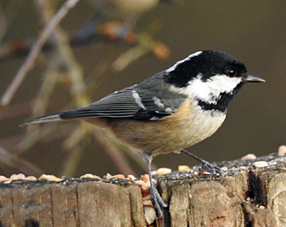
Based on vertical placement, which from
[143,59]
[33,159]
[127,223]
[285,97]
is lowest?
[127,223]

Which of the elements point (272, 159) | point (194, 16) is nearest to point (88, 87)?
point (272, 159)

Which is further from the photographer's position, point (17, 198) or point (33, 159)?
point (33, 159)

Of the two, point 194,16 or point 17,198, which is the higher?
point 194,16

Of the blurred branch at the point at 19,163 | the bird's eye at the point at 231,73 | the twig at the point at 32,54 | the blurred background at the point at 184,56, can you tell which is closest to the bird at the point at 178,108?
the bird's eye at the point at 231,73

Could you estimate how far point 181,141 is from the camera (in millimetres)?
2588

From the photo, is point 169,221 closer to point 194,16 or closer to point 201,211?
point 201,211

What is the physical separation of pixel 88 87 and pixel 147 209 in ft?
4.88

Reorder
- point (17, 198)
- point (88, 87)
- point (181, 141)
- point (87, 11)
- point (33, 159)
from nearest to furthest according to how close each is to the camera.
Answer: point (17, 198) → point (181, 141) → point (88, 87) → point (33, 159) → point (87, 11)

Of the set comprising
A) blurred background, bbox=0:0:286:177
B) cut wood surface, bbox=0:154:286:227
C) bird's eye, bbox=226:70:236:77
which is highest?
blurred background, bbox=0:0:286:177

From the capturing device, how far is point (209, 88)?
2625 millimetres

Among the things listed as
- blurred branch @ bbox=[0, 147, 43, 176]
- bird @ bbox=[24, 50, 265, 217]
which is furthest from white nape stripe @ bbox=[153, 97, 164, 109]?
blurred branch @ bbox=[0, 147, 43, 176]

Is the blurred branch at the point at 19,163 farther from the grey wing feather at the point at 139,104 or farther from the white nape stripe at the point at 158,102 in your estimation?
the white nape stripe at the point at 158,102

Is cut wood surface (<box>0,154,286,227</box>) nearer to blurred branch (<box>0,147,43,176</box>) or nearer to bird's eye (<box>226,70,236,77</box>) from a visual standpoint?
bird's eye (<box>226,70,236,77</box>)

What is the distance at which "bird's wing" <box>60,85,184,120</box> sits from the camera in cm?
264
